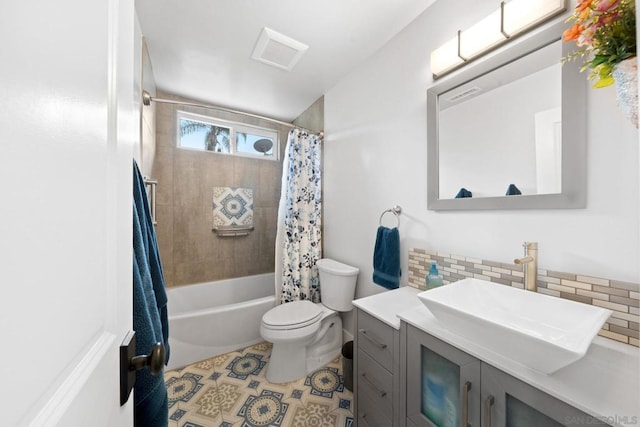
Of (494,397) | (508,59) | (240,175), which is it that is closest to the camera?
(494,397)

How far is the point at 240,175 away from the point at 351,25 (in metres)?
1.86

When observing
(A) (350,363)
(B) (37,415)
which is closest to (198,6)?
(B) (37,415)

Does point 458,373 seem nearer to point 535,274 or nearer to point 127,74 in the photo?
point 535,274

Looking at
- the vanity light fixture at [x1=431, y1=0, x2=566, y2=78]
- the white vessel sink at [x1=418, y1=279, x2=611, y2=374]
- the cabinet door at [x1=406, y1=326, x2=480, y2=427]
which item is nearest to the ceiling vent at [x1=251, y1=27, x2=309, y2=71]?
the vanity light fixture at [x1=431, y1=0, x2=566, y2=78]

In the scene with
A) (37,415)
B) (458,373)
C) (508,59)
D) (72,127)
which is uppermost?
(508,59)

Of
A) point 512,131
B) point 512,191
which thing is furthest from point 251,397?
point 512,131

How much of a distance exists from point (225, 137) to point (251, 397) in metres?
2.51

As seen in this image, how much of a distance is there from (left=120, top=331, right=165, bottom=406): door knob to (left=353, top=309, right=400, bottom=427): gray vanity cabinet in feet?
3.02

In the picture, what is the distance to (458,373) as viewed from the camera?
862 millimetres

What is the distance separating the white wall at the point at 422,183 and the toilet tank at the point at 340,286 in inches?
3.6

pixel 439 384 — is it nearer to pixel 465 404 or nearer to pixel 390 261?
pixel 465 404

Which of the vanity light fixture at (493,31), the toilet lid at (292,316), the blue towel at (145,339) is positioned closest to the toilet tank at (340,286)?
the toilet lid at (292,316)

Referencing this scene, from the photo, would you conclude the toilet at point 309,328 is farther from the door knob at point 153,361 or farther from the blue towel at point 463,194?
the door knob at point 153,361

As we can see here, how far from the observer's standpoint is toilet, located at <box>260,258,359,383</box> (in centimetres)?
169
